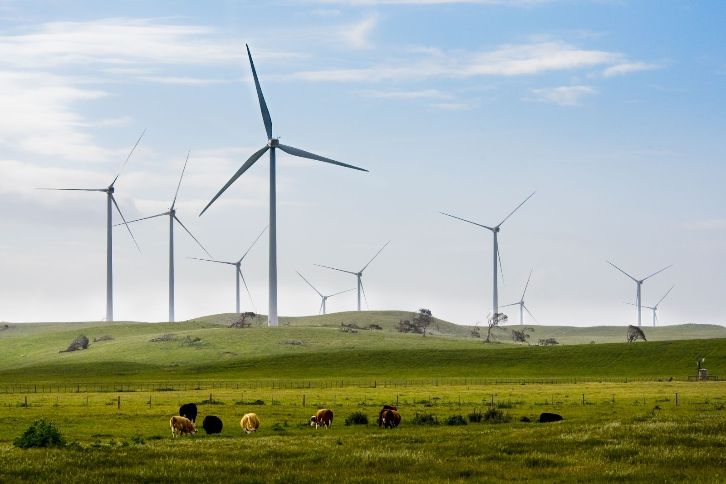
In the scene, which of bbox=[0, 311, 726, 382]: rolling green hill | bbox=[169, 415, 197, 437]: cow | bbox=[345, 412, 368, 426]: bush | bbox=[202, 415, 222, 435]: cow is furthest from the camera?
bbox=[0, 311, 726, 382]: rolling green hill

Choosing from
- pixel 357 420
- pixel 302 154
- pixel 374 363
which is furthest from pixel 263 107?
pixel 357 420

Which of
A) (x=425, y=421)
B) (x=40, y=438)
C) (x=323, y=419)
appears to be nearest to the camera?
(x=40, y=438)

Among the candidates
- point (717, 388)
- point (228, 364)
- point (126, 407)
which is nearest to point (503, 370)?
point (228, 364)

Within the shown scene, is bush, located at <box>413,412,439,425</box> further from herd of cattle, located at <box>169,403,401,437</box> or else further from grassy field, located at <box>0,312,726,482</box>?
herd of cattle, located at <box>169,403,401,437</box>

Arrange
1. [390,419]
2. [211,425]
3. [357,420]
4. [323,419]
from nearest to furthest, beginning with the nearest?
[211,425], [390,419], [323,419], [357,420]

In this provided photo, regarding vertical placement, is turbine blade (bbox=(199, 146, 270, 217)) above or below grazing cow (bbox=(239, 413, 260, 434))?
above

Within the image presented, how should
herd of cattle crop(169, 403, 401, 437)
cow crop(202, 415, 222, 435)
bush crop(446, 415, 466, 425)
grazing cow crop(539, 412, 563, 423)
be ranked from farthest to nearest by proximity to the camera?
grazing cow crop(539, 412, 563, 423) → bush crop(446, 415, 466, 425) → cow crop(202, 415, 222, 435) → herd of cattle crop(169, 403, 401, 437)

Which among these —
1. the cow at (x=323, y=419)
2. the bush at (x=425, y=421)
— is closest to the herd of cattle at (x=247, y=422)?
the cow at (x=323, y=419)

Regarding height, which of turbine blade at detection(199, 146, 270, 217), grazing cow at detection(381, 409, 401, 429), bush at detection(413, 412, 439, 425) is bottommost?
bush at detection(413, 412, 439, 425)

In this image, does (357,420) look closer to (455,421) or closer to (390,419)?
(390,419)

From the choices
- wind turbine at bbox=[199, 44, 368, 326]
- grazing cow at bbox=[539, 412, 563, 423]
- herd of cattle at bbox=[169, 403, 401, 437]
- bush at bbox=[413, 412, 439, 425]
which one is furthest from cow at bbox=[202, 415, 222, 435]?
wind turbine at bbox=[199, 44, 368, 326]

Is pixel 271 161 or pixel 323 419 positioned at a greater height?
pixel 271 161

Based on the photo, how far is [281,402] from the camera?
243 feet

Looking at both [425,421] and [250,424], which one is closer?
[250,424]
